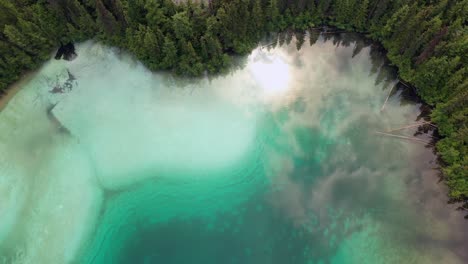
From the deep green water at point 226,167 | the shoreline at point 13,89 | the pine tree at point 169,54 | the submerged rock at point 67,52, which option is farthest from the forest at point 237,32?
the deep green water at point 226,167

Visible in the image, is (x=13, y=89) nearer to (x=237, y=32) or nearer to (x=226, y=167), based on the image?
(x=226, y=167)

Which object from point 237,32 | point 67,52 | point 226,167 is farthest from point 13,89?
point 237,32

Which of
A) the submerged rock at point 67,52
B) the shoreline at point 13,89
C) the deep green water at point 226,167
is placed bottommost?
the deep green water at point 226,167

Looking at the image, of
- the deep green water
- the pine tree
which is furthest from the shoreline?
the pine tree

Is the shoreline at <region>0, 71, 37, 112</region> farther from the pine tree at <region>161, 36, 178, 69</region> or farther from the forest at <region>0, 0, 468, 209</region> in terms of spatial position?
the pine tree at <region>161, 36, 178, 69</region>

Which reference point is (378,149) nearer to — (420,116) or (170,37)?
(420,116)

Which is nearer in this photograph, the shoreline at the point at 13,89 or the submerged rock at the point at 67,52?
the shoreline at the point at 13,89

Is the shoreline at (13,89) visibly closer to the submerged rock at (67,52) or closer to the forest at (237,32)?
the forest at (237,32)

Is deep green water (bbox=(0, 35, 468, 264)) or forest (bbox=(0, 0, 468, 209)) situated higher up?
forest (bbox=(0, 0, 468, 209))
